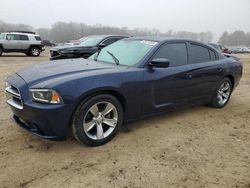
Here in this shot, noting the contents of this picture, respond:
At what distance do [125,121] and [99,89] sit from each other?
769mm

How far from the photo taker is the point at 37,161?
11.2ft

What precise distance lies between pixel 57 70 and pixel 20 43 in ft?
53.4

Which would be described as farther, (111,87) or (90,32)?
(90,32)

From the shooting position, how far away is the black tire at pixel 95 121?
3.60 meters

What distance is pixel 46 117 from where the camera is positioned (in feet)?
11.0

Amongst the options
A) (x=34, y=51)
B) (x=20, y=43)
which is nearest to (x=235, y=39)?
(x=34, y=51)

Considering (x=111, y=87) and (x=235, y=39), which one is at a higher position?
(x=111, y=87)

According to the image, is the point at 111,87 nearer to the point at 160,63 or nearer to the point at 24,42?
the point at 160,63

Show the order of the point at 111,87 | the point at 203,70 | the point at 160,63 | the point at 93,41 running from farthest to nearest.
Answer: the point at 93,41, the point at 203,70, the point at 160,63, the point at 111,87

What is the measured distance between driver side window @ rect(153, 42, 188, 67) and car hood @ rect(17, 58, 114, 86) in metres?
0.89

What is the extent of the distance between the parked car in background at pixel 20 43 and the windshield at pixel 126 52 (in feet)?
49.8

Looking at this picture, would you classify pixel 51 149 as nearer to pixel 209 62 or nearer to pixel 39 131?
pixel 39 131

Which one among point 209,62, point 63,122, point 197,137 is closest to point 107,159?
point 63,122

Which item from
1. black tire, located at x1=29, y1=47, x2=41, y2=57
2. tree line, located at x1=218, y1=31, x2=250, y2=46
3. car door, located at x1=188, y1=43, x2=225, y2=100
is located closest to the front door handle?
car door, located at x1=188, y1=43, x2=225, y2=100
